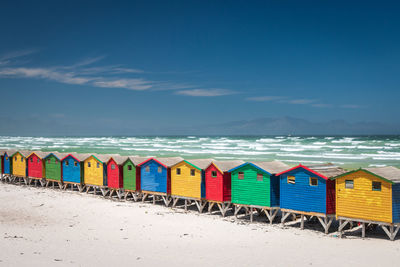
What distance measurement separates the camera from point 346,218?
20906mm

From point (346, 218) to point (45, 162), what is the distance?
29.1 m

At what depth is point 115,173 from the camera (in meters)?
32.9

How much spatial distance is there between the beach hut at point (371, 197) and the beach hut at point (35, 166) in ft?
95.5

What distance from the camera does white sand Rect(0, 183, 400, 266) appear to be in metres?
17.4

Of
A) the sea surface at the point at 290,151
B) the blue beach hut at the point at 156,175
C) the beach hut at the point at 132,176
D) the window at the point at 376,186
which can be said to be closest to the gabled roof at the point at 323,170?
the window at the point at 376,186

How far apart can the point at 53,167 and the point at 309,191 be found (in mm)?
25804

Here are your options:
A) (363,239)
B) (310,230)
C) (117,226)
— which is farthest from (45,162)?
(363,239)

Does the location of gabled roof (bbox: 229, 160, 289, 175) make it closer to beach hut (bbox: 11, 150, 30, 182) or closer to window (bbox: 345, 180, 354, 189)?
window (bbox: 345, 180, 354, 189)

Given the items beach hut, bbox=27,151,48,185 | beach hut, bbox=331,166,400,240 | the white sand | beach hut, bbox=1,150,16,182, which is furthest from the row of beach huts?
beach hut, bbox=1,150,16,182

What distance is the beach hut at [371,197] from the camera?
19438mm

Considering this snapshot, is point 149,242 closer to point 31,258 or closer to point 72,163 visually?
point 31,258

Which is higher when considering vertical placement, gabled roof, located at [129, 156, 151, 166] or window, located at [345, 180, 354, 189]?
gabled roof, located at [129, 156, 151, 166]

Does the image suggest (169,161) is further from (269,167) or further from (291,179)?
(291,179)

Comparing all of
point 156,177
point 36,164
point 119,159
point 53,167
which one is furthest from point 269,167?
point 36,164
